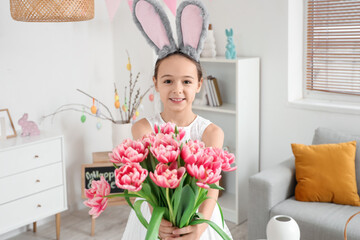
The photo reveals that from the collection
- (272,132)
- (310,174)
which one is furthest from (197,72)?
(272,132)

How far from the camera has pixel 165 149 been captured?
1.00 metres

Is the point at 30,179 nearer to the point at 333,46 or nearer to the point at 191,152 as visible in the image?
the point at 191,152

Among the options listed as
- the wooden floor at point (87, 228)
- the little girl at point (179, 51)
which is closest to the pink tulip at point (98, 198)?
the little girl at point (179, 51)

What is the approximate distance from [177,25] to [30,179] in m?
1.71

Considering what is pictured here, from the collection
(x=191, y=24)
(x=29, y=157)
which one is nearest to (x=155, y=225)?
(x=191, y=24)

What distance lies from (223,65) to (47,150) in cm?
151

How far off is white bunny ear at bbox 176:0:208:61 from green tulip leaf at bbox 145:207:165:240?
746mm

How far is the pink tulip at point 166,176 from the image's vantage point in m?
0.96

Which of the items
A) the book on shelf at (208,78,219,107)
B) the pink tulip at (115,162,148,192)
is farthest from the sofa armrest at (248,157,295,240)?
the pink tulip at (115,162,148,192)

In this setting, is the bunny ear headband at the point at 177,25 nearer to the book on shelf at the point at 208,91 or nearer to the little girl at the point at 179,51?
the little girl at the point at 179,51

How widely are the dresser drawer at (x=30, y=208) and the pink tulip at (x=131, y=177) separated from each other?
2008mm

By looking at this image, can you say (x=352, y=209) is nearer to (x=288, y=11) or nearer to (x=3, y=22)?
(x=288, y=11)

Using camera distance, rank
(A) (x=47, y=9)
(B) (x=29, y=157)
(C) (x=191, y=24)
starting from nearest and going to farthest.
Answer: (C) (x=191, y=24) → (A) (x=47, y=9) → (B) (x=29, y=157)

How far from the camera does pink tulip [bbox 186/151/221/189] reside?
0.98 meters
